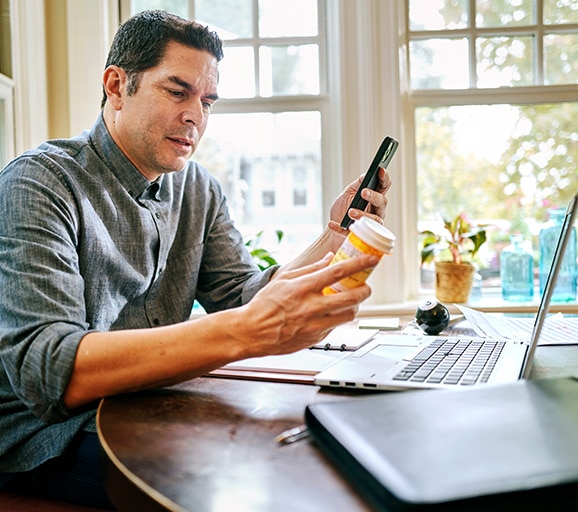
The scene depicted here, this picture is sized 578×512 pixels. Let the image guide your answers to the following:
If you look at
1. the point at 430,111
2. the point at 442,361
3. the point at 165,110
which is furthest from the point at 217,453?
the point at 430,111

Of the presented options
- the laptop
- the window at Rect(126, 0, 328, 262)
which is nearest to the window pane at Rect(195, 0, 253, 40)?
the window at Rect(126, 0, 328, 262)

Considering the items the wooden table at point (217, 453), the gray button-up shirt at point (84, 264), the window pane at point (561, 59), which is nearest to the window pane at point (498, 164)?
the window pane at point (561, 59)

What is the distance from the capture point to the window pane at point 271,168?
2.57 metres

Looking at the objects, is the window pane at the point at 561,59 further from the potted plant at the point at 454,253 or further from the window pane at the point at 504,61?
the potted plant at the point at 454,253

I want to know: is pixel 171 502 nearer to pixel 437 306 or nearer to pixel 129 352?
pixel 129 352

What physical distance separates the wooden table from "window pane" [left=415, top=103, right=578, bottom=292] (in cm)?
179

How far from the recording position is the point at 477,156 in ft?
8.56

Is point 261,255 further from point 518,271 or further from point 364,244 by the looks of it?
point 364,244

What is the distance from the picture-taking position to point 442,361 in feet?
3.54

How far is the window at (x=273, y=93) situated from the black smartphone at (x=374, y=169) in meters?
1.06

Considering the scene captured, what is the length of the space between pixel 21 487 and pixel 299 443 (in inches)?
26.0

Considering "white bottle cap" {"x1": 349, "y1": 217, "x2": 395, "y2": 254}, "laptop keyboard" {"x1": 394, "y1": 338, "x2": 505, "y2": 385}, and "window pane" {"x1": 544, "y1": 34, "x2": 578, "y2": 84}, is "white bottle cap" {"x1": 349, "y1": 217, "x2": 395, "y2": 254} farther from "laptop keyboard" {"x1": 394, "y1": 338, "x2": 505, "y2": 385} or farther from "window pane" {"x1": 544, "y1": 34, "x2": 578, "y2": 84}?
"window pane" {"x1": 544, "y1": 34, "x2": 578, "y2": 84}

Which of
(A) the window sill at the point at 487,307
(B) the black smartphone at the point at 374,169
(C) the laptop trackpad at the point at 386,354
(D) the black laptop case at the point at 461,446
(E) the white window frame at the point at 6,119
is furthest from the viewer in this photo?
(A) the window sill at the point at 487,307

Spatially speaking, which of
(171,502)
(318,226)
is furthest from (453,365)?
(318,226)
